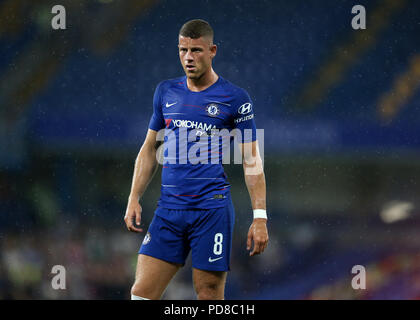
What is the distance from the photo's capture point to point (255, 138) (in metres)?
3.26

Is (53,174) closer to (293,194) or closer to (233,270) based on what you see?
(233,270)

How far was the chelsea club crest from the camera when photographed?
3.19 m

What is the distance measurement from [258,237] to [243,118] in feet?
2.17

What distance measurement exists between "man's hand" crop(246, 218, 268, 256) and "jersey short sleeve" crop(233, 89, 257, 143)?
18.6 inches

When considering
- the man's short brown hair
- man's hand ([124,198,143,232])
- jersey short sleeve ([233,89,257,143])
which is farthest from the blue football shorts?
the man's short brown hair

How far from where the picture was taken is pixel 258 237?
307 centimetres

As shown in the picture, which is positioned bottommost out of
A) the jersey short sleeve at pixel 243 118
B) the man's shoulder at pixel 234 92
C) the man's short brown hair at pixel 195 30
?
the jersey short sleeve at pixel 243 118

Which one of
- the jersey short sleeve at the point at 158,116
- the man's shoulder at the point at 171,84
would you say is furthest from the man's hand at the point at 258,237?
the man's shoulder at the point at 171,84

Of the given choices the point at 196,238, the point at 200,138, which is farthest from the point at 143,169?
the point at 196,238

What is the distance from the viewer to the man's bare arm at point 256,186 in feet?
10.1

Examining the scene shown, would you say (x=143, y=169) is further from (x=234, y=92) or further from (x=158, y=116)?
(x=234, y=92)

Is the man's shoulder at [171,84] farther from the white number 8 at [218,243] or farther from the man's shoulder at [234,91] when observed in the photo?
the white number 8 at [218,243]

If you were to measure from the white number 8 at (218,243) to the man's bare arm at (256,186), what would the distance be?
16cm

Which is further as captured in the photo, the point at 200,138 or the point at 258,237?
the point at 200,138
